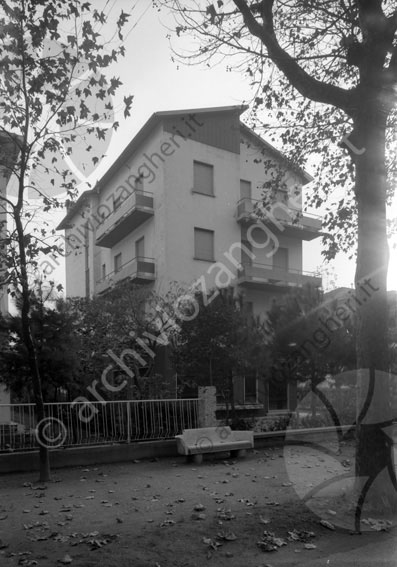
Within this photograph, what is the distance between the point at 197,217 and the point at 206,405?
12.2 meters

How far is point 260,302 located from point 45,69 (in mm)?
18602

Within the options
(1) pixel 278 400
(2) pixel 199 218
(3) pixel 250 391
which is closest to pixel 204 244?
(2) pixel 199 218

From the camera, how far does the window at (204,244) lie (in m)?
23.4

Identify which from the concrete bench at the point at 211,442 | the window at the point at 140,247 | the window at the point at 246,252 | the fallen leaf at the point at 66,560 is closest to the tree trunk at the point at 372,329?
the fallen leaf at the point at 66,560

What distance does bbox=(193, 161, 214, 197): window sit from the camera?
23.9m

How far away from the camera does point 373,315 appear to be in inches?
272

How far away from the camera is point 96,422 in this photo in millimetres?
10969

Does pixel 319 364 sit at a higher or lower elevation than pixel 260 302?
lower

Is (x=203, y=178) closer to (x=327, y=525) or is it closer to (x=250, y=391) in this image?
(x=250, y=391)

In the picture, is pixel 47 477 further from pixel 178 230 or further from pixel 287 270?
pixel 287 270

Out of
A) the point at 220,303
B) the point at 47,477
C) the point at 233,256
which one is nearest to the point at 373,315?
the point at 47,477

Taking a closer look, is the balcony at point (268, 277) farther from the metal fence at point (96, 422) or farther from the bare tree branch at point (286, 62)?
the bare tree branch at point (286, 62)

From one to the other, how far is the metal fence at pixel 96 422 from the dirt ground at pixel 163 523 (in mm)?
922

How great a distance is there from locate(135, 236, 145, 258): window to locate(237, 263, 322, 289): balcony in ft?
15.0
